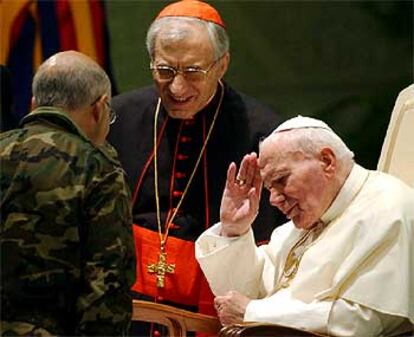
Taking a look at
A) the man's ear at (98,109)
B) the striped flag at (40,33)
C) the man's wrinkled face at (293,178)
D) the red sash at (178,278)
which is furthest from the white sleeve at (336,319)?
the striped flag at (40,33)

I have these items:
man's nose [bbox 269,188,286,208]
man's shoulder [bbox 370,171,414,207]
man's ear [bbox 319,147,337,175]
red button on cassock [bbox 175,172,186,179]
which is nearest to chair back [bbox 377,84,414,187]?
man's shoulder [bbox 370,171,414,207]

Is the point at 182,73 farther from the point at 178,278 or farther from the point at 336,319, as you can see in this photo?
the point at 336,319

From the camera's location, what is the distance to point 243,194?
535 cm

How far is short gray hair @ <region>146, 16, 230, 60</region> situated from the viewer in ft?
19.2

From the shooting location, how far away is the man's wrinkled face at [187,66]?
5809 millimetres

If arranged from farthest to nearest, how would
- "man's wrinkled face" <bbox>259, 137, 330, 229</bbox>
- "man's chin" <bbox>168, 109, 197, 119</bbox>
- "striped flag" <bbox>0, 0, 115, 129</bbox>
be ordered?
1. "striped flag" <bbox>0, 0, 115, 129</bbox>
2. "man's chin" <bbox>168, 109, 197, 119</bbox>
3. "man's wrinkled face" <bbox>259, 137, 330, 229</bbox>

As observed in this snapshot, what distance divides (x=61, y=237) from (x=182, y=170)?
72.6 inches

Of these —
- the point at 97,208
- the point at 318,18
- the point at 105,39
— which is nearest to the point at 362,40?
the point at 318,18

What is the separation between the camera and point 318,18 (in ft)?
24.7

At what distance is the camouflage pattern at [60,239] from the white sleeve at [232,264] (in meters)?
1.13

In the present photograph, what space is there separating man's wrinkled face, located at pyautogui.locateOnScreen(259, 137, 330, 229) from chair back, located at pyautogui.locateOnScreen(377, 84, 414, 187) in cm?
51

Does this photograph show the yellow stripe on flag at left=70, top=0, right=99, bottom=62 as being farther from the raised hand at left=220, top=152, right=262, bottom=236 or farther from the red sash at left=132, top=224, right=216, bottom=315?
the raised hand at left=220, top=152, right=262, bottom=236

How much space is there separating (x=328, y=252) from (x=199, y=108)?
117 centimetres

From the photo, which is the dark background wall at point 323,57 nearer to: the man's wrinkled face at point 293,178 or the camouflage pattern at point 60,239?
the man's wrinkled face at point 293,178
